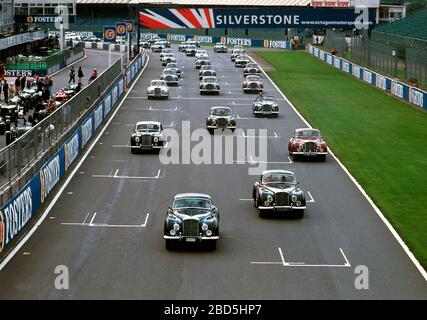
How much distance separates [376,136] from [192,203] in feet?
91.9

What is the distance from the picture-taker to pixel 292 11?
10194cm

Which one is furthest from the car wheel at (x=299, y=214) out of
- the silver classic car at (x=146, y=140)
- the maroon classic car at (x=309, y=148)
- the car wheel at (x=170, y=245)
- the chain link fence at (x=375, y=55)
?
the chain link fence at (x=375, y=55)

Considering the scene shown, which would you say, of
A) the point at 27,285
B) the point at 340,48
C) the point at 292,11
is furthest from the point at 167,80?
the point at 27,285

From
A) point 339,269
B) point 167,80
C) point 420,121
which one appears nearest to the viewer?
point 339,269

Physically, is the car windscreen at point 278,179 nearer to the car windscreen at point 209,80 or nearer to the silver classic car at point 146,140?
the silver classic car at point 146,140

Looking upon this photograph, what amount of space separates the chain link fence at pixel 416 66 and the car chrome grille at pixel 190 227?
168 feet

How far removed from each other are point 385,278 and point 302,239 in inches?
202

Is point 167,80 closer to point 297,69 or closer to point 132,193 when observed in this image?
point 297,69

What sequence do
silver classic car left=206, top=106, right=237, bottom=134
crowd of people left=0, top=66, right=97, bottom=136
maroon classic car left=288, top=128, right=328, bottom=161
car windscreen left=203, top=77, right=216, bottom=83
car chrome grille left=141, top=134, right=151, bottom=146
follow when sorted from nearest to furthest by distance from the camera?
1. maroon classic car left=288, top=128, right=328, bottom=161
2. car chrome grille left=141, top=134, right=151, bottom=146
3. crowd of people left=0, top=66, right=97, bottom=136
4. silver classic car left=206, top=106, right=237, bottom=134
5. car windscreen left=203, top=77, right=216, bottom=83

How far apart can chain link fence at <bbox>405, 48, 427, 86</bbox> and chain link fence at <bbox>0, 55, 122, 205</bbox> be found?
32122 millimetres

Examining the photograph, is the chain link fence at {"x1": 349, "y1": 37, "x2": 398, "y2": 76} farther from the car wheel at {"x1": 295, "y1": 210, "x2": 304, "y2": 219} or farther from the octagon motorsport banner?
the car wheel at {"x1": 295, "y1": 210, "x2": 304, "y2": 219}

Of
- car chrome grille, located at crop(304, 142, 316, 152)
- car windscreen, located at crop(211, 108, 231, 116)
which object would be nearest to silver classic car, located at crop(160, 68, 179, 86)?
car windscreen, located at crop(211, 108, 231, 116)

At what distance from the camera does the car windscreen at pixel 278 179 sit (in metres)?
35.8

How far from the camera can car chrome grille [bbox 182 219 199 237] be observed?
2997 cm
